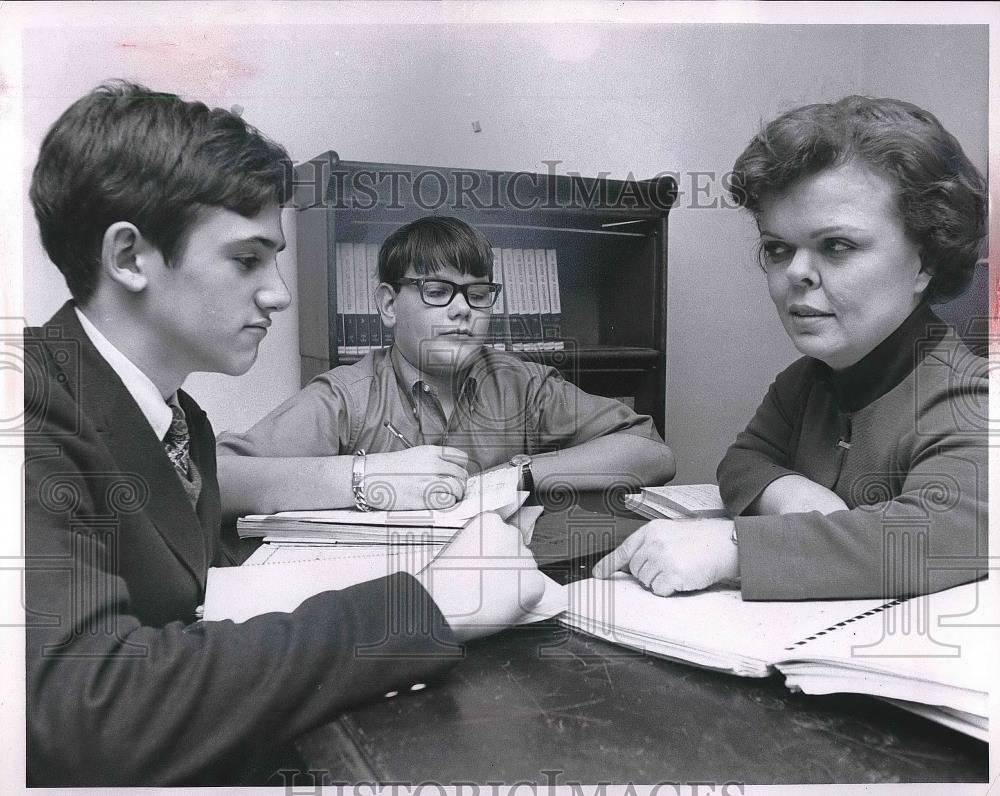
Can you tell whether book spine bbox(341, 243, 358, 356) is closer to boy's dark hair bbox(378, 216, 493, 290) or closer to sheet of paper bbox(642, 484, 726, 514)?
boy's dark hair bbox(378, 216, 493, 290)

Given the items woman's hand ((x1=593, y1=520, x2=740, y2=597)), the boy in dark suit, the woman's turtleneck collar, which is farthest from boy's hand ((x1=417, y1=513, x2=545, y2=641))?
the woman's turtleneck collar

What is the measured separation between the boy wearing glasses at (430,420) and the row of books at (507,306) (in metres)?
0.01

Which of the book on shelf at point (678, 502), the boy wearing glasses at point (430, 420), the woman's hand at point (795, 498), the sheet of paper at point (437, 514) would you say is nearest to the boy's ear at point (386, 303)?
the boy wearing glasses at point (430, 420)

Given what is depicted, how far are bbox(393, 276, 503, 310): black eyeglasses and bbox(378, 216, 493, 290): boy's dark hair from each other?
18 mm

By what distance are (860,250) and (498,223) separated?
428 mm

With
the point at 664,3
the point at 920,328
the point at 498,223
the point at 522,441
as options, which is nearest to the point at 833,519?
the point at 920,328

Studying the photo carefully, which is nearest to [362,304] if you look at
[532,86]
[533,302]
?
[533,302]

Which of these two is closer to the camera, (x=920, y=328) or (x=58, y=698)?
(x=58, y=698)

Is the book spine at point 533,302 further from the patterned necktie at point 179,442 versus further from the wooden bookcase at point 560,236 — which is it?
the patterned necktie at point 179,442

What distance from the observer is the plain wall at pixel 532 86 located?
94 cm

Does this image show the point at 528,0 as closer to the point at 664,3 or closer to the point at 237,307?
the point at 664,3

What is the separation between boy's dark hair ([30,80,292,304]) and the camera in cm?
85

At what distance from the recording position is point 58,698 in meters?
0.72

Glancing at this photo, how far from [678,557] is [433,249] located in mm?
469
